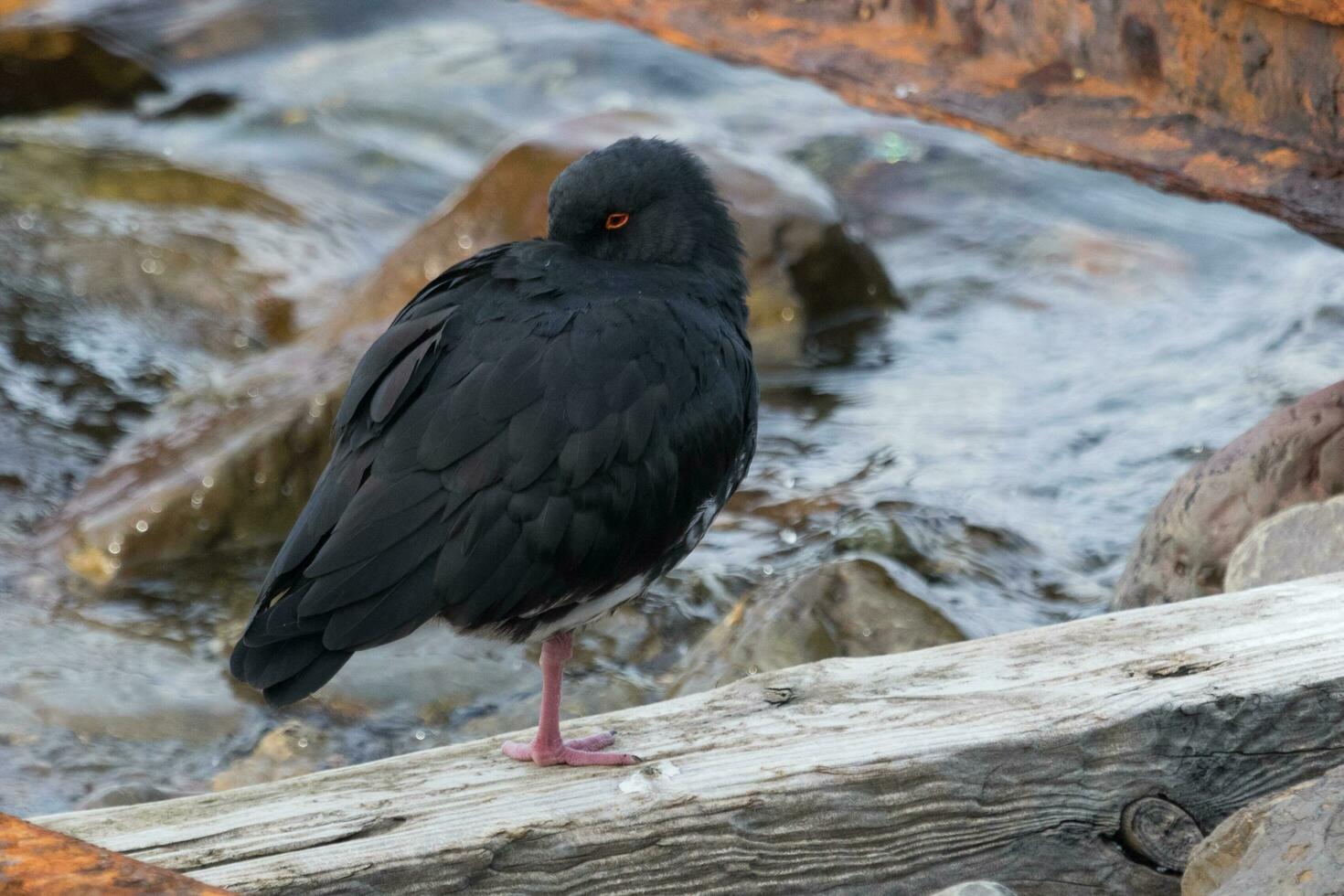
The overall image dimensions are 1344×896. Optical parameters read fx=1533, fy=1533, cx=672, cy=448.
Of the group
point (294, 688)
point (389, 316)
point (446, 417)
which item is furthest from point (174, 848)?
point (389, 316)

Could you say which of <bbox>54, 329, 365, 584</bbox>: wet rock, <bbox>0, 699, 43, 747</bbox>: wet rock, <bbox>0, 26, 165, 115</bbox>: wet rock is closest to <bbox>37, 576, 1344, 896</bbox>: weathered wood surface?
<bbox>0, 699, 43, 747</bbox>: wet rock

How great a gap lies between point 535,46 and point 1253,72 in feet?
30.4

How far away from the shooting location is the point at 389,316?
22.3ft

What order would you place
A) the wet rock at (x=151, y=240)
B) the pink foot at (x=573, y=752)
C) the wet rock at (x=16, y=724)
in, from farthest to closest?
the wet rock at (x=151, y=240) → the wet rock at (x=16, y=724) → the pink foot at (x=573, y=752)

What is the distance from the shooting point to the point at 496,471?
2846 mm

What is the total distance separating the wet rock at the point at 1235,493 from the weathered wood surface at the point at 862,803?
1750 mm

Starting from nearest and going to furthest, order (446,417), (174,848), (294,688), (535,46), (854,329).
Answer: (174,848) → (294,688) → (446,417) → (854,329) → (535,46)

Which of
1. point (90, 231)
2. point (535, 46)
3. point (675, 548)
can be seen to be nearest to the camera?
point (675, 548)

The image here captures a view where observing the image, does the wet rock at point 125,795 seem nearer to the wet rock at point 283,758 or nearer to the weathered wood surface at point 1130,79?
the wet rock at point 283,758

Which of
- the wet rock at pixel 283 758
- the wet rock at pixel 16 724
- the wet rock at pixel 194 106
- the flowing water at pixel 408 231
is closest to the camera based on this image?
the wet rock at pixel 283 758

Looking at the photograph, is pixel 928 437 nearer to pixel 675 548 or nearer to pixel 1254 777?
pixel 675 548

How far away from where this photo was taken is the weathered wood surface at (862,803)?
2.30 metres

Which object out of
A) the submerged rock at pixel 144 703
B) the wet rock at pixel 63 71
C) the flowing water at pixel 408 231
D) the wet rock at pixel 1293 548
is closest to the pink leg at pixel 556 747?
the wet rock at pixel 1293 548

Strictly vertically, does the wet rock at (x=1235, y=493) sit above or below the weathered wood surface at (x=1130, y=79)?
below
